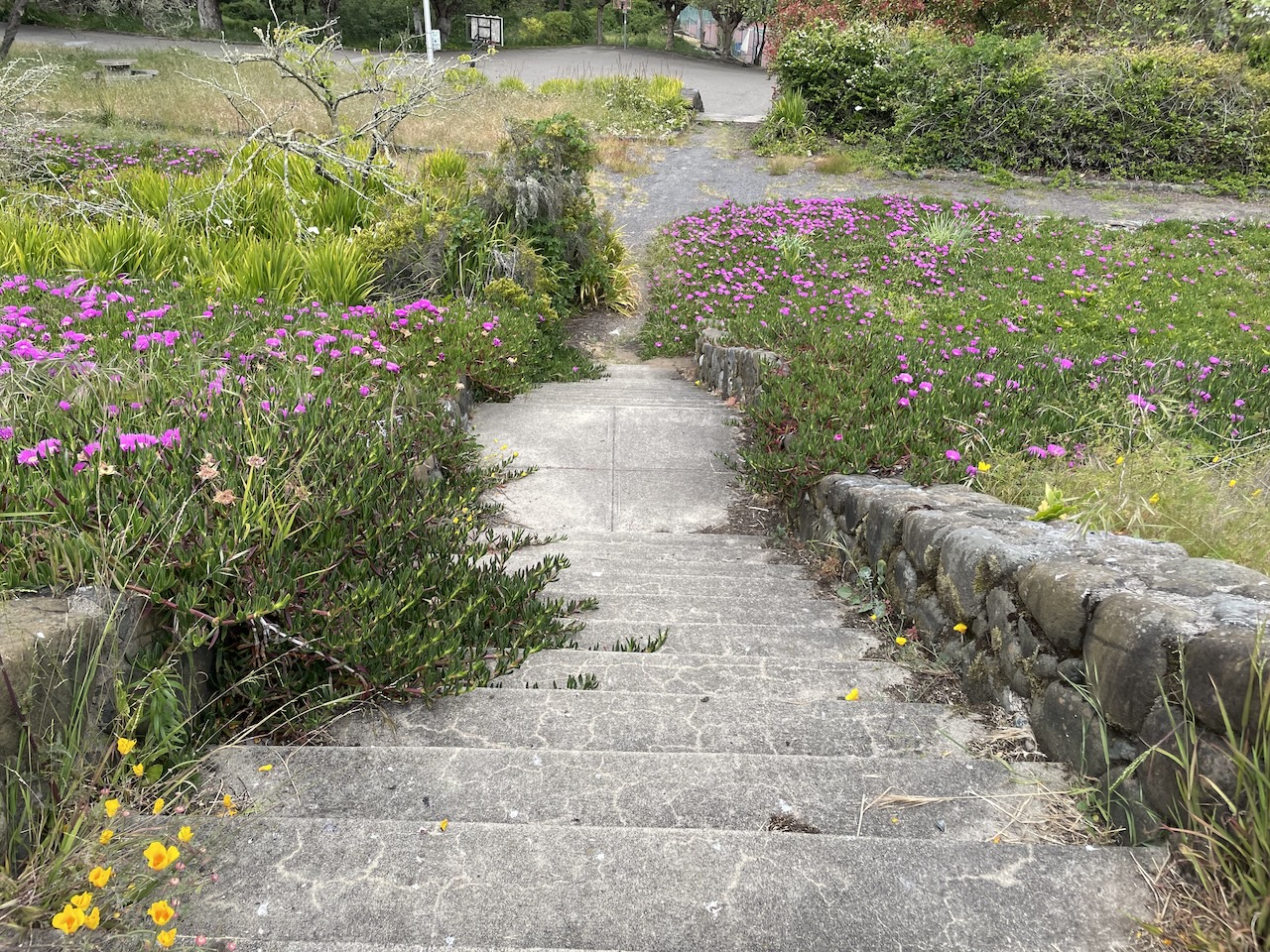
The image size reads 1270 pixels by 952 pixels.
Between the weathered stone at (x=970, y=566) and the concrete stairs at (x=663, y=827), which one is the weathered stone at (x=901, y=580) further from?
the concrete stairs at (x=663, y=827)

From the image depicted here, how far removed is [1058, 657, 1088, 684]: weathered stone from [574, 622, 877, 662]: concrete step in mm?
879

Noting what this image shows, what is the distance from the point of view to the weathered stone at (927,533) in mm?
2871

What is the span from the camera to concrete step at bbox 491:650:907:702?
2434 millimetres

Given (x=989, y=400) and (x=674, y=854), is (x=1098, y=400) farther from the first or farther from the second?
(x=674, y=854)

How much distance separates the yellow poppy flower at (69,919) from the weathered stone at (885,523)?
9.16 ft

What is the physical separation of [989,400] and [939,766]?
9.11 feet

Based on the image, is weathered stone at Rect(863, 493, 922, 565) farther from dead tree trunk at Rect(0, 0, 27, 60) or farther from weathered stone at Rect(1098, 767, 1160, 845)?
dead tree trunk at Rect(0, 0, 27, 60)

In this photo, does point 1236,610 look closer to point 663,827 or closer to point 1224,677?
point 1224,677

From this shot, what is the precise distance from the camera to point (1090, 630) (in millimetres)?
1956

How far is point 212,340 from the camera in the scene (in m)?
3.96

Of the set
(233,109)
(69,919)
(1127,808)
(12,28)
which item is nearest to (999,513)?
(1127,808)

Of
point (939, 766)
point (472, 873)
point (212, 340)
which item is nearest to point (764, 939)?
point (472, 873)

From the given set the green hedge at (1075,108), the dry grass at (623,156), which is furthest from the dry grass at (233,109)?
the green hedge at (1075,108)

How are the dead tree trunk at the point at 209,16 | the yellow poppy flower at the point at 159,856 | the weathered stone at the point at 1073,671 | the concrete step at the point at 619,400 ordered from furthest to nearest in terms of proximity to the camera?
the dead tree trunk at the point at 209,16, the concrete step at the point at 619,400, the weathered stone at the point at 1073,671, the yellow poppy flower at the point at 159,856
